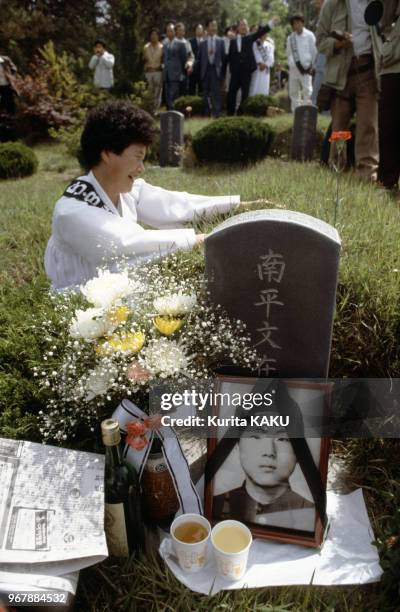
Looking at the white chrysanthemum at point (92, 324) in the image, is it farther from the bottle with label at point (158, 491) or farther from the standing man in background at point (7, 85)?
the standing man in background at point (7, 85)

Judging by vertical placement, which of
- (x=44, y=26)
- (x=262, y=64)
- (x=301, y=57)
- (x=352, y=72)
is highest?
(x=44, y=26)

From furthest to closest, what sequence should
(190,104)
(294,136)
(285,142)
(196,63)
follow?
(196,63) → (190,104) → (285,142) → (294,136)

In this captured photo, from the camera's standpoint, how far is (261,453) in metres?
2.02

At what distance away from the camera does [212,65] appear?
11609 mm

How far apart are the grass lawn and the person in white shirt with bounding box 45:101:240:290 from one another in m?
0.25

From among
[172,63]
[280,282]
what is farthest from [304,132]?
[280,282]

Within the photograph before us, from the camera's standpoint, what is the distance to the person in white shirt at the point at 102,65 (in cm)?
1153

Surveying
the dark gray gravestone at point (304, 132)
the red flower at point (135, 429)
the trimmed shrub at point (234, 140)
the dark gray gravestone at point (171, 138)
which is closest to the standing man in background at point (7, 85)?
the dark gray gravestone at point (171, 138)

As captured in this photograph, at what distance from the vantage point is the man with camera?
5.02 m

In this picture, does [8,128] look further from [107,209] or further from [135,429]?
[135,429]

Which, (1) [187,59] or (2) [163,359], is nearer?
(2) [163,359]

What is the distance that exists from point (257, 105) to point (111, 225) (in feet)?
32.0

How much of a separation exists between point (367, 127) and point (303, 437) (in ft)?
14.5

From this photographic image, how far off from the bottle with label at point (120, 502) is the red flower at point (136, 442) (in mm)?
49
